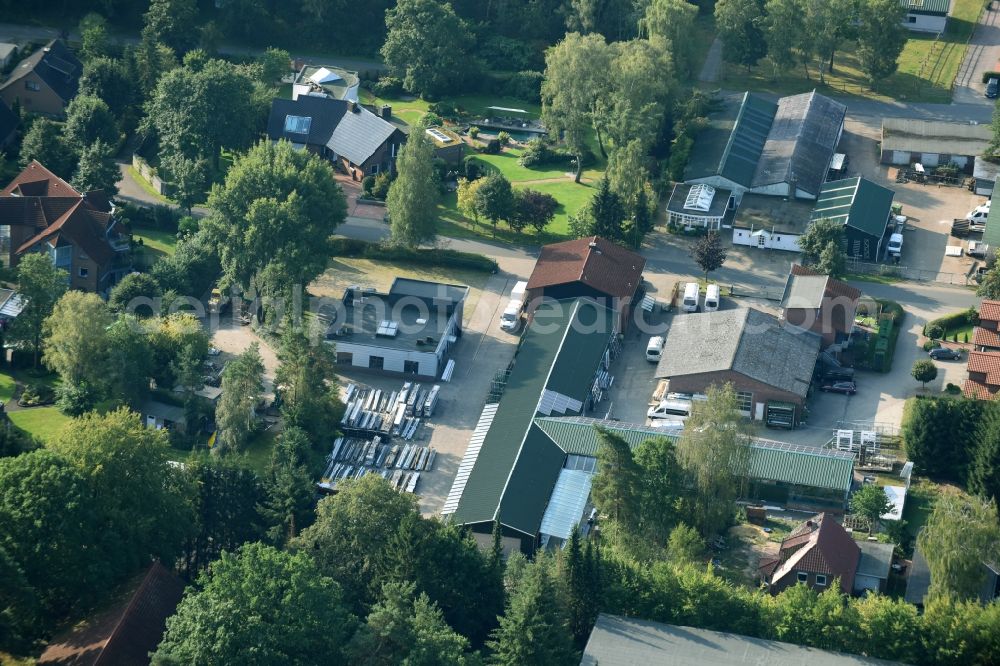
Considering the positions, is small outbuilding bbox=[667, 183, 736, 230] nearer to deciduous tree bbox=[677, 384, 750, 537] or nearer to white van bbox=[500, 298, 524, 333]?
white van bbox=[500, 298, 524, 333]

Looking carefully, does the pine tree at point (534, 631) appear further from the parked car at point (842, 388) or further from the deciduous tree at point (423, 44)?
the deciduous tree at point (423, 44)

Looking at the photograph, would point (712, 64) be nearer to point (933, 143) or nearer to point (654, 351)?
point (933, 143)

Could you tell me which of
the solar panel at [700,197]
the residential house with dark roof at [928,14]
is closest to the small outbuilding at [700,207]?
the solar panel at [700,197]

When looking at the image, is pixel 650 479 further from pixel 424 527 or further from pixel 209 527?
pixel 209 527

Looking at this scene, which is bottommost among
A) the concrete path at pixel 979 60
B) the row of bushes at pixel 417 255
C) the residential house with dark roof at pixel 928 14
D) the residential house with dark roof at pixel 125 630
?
the residential house with dark roof at pixel 125 630

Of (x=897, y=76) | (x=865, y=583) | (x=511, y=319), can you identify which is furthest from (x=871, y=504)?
(x=897, y=76)

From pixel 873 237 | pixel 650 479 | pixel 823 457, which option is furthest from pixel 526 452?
pixel 873 237
